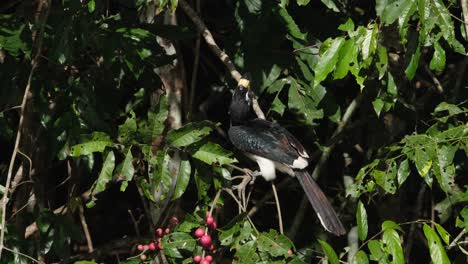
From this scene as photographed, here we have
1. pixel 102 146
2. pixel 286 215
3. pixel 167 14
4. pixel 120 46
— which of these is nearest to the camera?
pixel 102 146

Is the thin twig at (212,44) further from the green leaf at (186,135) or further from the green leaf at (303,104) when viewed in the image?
the green leaf at (186,135)

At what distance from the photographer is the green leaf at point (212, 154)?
93.7 inches

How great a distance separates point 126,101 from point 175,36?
2.63 feet

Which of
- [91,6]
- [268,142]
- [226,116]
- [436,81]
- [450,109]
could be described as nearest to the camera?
[91,6]

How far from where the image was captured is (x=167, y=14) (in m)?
3.10

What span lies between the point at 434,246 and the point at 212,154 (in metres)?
0.70

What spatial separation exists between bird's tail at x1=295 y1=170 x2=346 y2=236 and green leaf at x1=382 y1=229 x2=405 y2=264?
717mm

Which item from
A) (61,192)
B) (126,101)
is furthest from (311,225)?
(61,192)

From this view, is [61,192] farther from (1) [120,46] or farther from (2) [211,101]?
(1) [120,46]

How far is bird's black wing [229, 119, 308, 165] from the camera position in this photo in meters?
3.04

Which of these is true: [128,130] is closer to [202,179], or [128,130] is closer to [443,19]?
[202,179]

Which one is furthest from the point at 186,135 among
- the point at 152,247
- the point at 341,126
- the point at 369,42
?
the point at 341,126

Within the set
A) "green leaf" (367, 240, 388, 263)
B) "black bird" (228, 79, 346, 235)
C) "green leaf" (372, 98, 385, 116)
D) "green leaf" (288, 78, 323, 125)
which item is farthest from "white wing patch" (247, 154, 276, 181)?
"green leaf" (367, 240, 388, 263)

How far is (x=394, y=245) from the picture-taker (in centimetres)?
204
